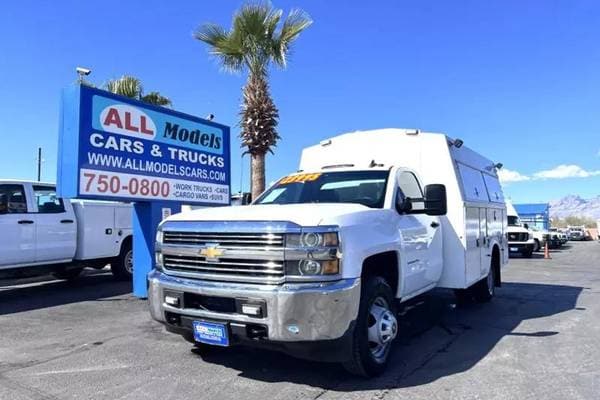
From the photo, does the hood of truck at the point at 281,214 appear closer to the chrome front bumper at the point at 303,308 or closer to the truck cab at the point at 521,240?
the chrome front bumper at the point at 303,308

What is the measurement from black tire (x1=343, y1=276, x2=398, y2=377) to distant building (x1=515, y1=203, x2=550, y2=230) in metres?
39.6

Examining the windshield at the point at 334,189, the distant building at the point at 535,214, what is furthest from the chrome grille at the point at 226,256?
the distant building at the point at 535,214

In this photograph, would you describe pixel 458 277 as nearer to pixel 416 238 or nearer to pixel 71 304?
pixel 416 238

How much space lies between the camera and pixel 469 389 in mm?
4613

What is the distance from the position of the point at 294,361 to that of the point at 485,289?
5.05 meters

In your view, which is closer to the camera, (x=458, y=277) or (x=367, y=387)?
(x=367, y=387)

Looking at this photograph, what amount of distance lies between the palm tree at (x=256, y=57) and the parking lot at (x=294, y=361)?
29.8 feet

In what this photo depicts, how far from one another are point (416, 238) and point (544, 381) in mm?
1910

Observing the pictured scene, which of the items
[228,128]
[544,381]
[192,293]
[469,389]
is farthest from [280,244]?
[228,128]

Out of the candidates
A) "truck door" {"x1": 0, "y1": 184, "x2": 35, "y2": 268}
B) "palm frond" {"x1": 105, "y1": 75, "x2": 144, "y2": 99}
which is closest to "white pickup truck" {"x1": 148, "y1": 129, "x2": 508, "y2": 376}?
"truck door" {"x1": 0, "y1": 184, "x2": 35, "y2": 268}

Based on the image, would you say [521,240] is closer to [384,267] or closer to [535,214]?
[384,267]

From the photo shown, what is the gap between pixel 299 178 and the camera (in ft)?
21.6

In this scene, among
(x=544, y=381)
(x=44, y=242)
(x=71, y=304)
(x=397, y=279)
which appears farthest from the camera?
(x=44, y=242)

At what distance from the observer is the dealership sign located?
309 inches
